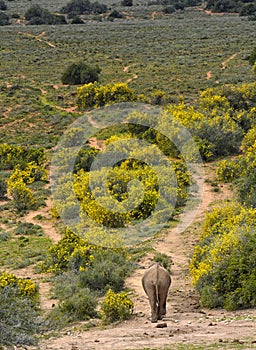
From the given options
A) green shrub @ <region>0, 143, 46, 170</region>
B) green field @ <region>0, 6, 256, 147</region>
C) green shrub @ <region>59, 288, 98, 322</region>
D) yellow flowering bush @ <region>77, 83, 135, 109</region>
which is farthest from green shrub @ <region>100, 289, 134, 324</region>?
yellow flowering bush @ <region>77, 83, 135, 109</region>

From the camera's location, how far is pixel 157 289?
400 inches

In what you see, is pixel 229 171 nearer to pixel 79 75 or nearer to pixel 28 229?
pixel 28 229

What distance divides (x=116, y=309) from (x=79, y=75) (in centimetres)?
3110

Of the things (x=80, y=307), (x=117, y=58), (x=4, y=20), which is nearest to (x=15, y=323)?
(x=80, y=307)

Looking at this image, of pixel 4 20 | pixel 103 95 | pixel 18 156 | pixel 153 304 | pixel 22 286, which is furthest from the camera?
pixel 4 20

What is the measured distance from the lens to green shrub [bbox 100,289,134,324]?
1050 cm

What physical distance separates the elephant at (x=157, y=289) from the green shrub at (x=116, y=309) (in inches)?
23.4

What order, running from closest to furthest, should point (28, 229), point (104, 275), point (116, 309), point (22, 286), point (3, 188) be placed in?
point (116, 309) → point (22, 286) → point (104, 275) → point (28, 229) → point (3, 188)

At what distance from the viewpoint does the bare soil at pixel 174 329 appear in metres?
8.19

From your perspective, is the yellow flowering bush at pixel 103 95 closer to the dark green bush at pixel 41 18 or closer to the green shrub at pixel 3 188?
the green shrub at pixel 3 188

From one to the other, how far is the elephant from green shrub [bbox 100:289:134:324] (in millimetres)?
594

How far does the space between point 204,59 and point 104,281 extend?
37.2m

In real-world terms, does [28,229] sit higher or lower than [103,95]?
lower

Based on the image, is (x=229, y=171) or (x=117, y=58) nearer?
(x=229, y=171)
